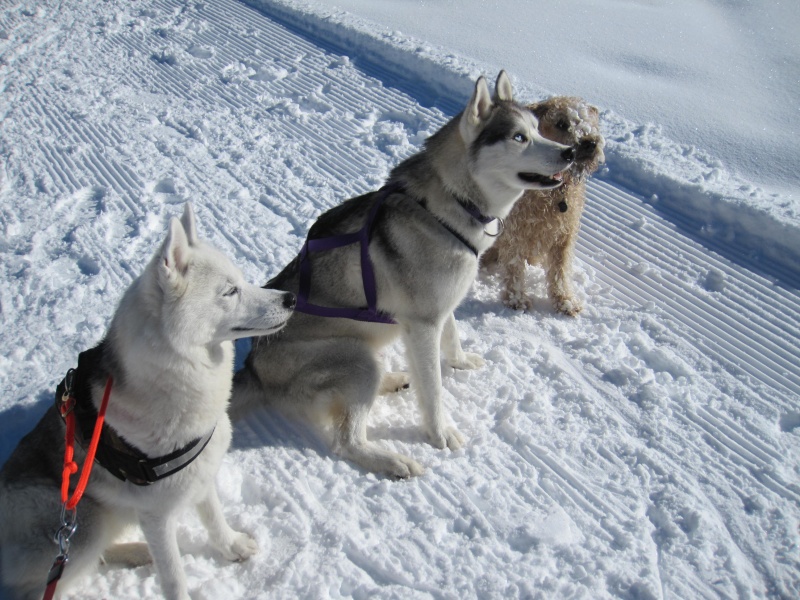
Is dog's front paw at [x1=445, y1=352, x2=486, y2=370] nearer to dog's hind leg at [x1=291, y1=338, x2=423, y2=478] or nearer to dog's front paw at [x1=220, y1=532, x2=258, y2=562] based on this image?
dog's hind leg at [x1=291, y1=338, x2=423, y2=478]

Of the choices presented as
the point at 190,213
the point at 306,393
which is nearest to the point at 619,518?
the point at 306,393

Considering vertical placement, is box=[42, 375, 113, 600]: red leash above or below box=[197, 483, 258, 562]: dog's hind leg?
above

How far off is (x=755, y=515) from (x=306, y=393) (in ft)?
7.61

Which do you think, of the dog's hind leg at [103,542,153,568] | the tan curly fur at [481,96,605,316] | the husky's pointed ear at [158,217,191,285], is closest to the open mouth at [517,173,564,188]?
the tan curly fur at [481,96,605,316]

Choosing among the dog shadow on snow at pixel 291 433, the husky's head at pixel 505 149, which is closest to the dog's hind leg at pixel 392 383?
the dog shadow on snow at pixel 291 433

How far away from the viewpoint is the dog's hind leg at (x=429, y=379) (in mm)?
3051

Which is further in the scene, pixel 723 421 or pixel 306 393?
pixel 723 421

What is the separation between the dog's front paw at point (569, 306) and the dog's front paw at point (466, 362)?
815 mm

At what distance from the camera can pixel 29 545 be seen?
2.08 metres

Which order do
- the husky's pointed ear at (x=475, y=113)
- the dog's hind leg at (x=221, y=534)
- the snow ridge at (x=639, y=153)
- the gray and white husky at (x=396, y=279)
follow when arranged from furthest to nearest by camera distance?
the snow ridge at (x=639, y=153), the gray and white husky at (x=396, y=279), the husky's pointed ear at (x=475, y=113), the dog's hind leg at (x=221, y=534)

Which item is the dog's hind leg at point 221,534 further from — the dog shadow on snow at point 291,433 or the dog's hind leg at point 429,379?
the dog's hind leg at point 429,379

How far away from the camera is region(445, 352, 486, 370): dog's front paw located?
362cm

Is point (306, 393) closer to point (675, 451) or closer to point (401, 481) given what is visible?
point (401, 481)

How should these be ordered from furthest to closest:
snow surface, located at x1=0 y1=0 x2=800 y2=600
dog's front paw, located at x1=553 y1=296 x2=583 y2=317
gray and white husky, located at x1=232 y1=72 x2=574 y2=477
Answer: dog's front paw, located at x1=553 y1=296 x2=583 y2=317, gray and white husky, located at x1=232 y1=72 x2=574 y2=477, snow surface, located at x1=0 y1=0 x2=800 y2=600
